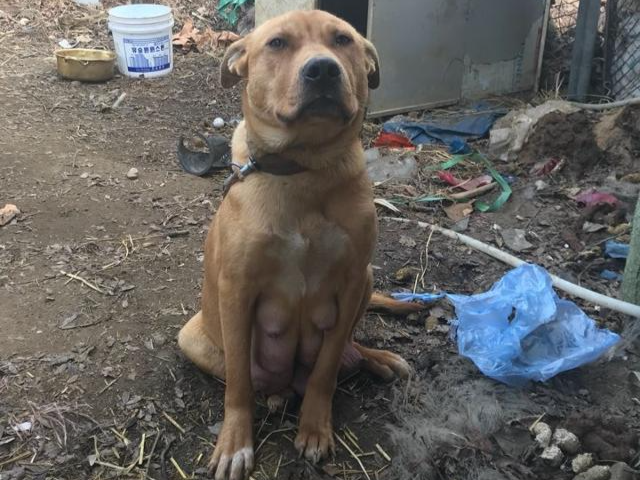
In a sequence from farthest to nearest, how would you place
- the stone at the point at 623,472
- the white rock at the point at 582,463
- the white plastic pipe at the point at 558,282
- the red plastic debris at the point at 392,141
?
the red plastic debris at the point at 392,141 < the white plastic pipe at the point at 558,282 < the white rock at the point at 582,463 < the stone at the point at 623,472

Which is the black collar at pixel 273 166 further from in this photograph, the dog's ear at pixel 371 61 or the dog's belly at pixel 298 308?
the dog's ear at pixel 371 61

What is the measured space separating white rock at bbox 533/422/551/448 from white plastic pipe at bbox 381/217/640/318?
0.78 m

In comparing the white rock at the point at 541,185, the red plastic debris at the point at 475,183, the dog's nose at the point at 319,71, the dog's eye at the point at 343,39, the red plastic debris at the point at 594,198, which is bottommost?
the red plastic debris at the point at 475,183

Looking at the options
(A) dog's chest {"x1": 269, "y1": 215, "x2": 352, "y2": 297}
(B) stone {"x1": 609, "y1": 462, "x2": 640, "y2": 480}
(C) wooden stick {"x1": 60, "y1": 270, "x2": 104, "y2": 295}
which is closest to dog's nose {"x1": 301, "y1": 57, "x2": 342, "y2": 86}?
(A) dog's chest {"x1": 269, "y1": 215, "x2": 352, "y2": 297}

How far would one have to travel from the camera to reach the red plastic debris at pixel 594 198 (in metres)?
4.52

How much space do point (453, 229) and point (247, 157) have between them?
2.15m

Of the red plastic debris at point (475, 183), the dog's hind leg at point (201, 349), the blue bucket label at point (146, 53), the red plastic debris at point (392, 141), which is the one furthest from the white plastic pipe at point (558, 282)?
the blue bucket label at point (146, 53)

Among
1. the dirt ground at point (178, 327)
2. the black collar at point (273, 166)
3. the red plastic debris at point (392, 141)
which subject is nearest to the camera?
the black collar at point (273, 166)

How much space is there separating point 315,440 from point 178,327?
1010 mm

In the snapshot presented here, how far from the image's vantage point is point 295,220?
258cm

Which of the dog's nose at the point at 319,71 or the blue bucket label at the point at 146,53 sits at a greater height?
the dog's nose at the point at 319,71

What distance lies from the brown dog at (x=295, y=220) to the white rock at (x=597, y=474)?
36.2 inches

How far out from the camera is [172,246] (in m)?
4.19

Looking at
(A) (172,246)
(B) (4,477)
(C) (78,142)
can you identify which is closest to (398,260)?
(A) (172,246)
